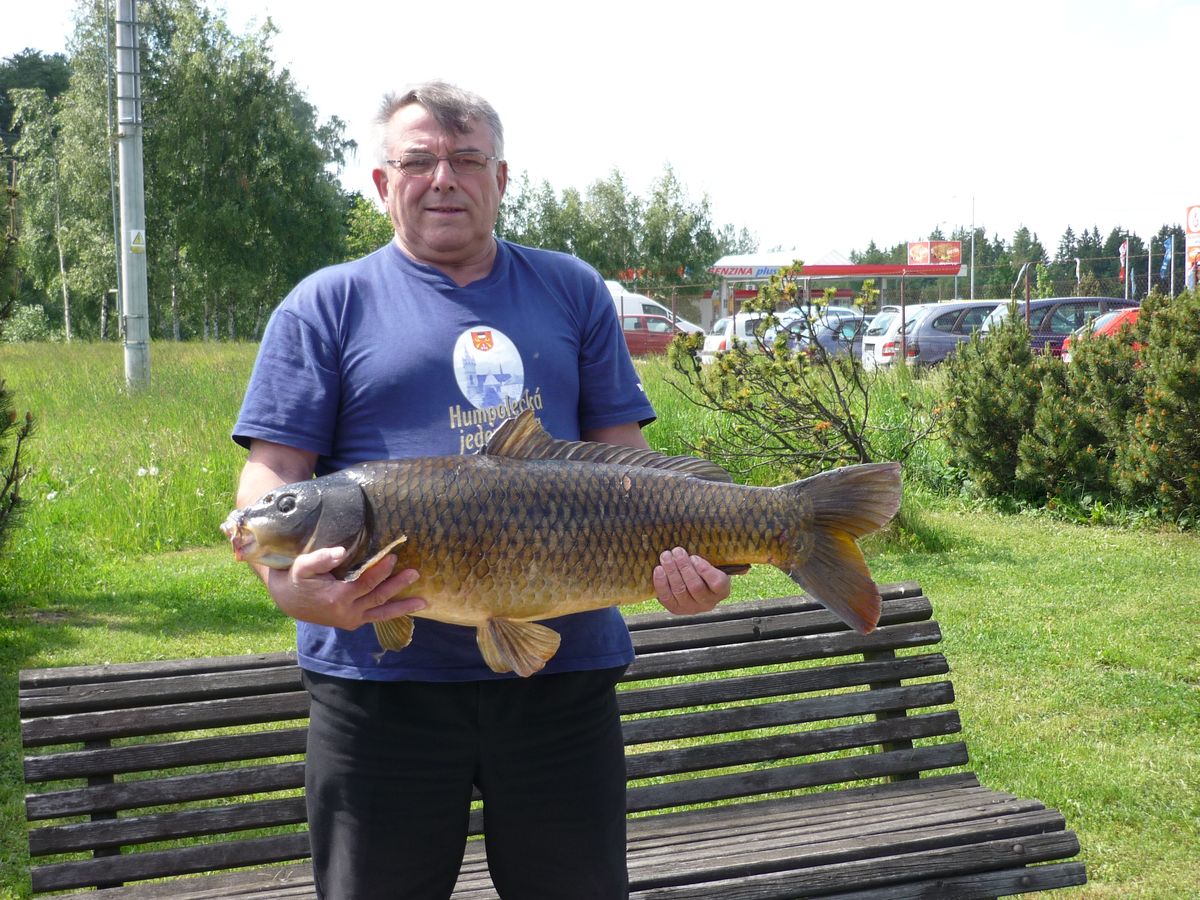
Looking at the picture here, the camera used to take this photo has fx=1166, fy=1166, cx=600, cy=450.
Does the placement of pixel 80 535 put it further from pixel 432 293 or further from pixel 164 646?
pixel 432 293

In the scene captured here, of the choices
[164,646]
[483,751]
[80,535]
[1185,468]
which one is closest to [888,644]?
[483,751]

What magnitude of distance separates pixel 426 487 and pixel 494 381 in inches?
13.2

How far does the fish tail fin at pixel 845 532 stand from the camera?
2.44 metres

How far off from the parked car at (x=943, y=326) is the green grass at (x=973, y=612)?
766cm

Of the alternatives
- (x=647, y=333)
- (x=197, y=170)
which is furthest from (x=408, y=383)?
(x=197, y=170)

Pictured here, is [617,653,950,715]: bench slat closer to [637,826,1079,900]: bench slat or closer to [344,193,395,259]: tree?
[637,826,1079,900]: bench slat

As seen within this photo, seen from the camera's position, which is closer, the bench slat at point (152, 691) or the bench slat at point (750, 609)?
the bench slat at point (152, 691)

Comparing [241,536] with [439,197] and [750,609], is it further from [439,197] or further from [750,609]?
[750,609]

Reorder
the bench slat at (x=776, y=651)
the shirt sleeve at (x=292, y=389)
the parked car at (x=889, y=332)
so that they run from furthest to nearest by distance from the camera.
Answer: the parked car at (x=889, y=332) < the bench slat at (x=776, y=651) < the shirt sleeve at (x=292, y=389)

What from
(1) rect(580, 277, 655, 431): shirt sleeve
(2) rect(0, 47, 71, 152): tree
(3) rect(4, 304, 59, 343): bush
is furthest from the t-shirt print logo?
(2) rect(0, 47, 71, 152): tree

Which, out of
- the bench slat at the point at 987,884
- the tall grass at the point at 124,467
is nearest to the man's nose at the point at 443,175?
the bench slat at the point at 987,884

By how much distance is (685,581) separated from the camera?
229 cm

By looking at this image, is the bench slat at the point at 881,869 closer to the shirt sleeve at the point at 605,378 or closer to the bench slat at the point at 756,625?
the bench slat at the point at 756,625

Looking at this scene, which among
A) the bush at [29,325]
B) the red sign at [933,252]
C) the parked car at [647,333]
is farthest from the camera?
the red sign at [933,252]
